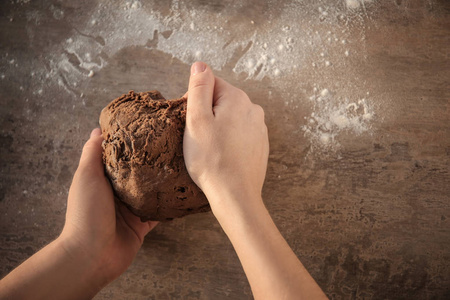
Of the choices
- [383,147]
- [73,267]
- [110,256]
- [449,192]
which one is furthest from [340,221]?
[73,267]

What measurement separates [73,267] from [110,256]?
0.15 m

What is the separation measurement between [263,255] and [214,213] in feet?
0.80

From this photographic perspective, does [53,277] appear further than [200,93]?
No

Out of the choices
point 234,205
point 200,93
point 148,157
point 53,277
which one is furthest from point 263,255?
point 53,277

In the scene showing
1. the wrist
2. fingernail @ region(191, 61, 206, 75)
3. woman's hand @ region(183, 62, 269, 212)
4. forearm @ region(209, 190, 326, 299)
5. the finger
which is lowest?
forearm @ region(209, 190, 326, 299)

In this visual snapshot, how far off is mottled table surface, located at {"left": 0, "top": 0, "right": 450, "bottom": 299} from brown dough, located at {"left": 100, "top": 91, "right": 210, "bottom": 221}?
377 millimetres

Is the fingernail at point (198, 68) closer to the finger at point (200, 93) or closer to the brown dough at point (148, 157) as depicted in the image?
the finger at point (200, 93)

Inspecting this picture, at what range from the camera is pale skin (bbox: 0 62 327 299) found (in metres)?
1.15

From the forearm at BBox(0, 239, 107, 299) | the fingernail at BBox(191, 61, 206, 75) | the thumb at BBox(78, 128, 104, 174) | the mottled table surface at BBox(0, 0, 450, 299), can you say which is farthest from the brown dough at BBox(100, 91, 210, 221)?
the mottled table surface at BBox(0, 0, 450, 299)

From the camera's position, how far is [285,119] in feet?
5.66

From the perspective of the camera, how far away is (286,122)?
5.65 ft

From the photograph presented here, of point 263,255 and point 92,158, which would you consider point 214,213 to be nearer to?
point 263,255

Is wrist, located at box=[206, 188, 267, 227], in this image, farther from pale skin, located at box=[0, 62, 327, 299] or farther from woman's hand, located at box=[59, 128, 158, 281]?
woman's hand, located at box=[59, 128, 158, 281]

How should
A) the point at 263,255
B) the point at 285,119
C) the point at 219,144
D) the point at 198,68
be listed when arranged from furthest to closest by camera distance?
the point at 285,119 → the point at 198,68 → the point at 219,144 → the point at 263,255
